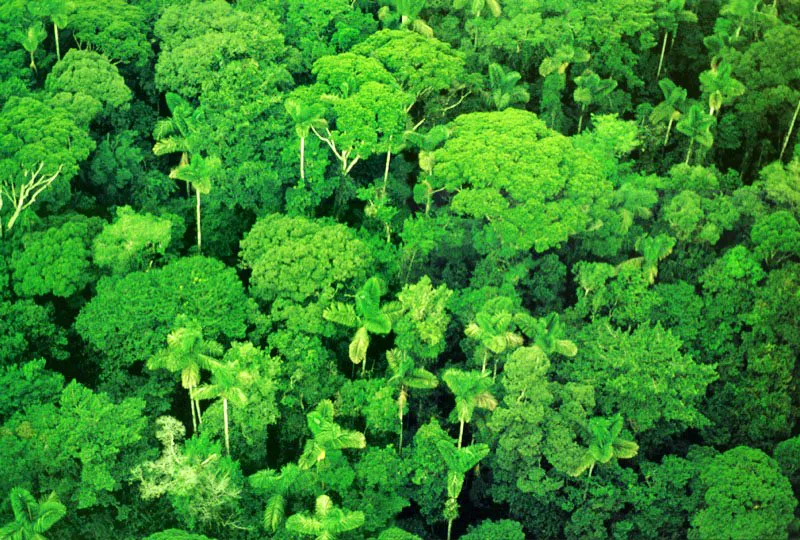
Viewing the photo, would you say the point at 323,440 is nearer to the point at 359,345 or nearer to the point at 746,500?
the point at 359,345

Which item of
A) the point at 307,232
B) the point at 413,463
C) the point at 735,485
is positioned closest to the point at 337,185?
the point at 307,232

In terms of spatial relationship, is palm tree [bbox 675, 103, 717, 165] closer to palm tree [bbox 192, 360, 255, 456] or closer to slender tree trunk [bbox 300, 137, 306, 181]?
slender tree trunk [bbox 300, 137, 306, 181]

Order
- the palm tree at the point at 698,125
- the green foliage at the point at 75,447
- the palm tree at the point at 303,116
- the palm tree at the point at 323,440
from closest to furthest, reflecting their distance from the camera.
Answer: the green foliage at the point at 75,447 < the palm tree at the point at 323,440 < the palm tree at the point at 303,116 < the palm tree at the point at 698,125

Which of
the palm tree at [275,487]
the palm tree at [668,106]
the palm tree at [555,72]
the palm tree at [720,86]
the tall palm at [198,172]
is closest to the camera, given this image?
the palm tree at [275,487]

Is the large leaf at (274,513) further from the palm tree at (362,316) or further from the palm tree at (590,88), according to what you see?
the palm tree at (590,88)

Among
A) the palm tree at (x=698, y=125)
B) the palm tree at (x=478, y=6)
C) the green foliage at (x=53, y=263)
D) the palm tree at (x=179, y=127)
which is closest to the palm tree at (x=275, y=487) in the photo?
the green foliage at (x=53, y=263)

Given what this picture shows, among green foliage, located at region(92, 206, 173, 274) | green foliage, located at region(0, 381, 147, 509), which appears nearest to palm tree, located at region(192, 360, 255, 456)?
green foliage, located at region(0, 381, 147, 509)
